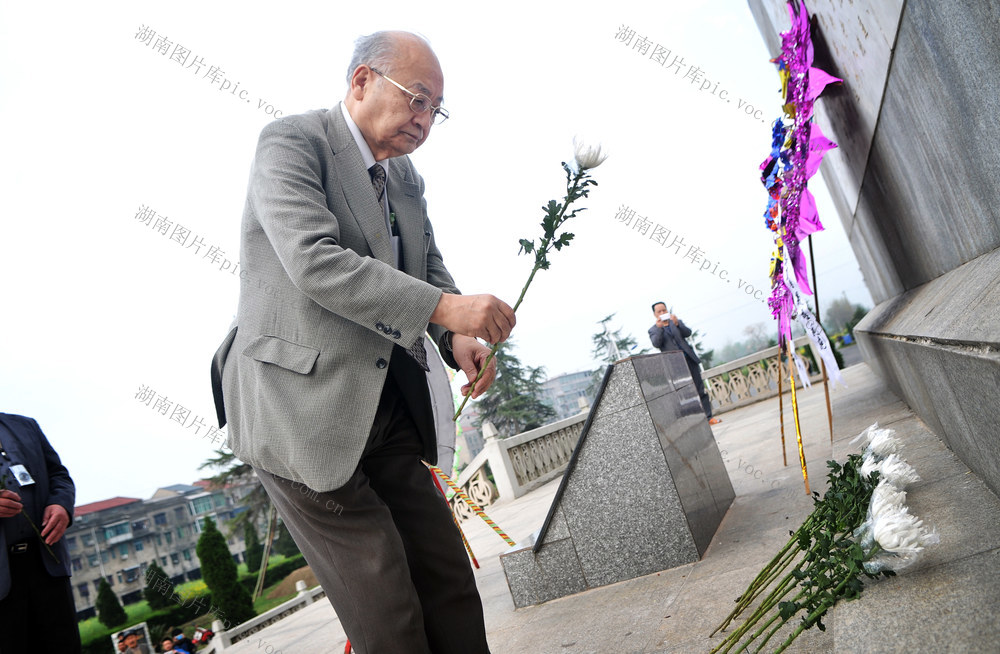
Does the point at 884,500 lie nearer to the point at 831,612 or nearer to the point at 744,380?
the point at 831,612

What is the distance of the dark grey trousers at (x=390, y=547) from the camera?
1629mm

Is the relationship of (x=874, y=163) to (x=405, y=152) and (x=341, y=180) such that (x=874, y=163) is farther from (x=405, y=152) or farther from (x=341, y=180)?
(x=341, y=180)

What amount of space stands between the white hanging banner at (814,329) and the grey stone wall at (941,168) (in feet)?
1.68

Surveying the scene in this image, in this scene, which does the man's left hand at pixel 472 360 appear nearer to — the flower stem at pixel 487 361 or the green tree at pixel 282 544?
the flower stem at pixel 487 361

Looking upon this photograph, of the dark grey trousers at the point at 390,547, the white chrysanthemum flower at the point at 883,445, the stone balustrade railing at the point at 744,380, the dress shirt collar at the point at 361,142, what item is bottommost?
the stone balustrade railing at the point at 744,380

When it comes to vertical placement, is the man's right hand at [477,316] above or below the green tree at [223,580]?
above

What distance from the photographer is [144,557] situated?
4103 centimetres

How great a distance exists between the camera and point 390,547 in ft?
5.49

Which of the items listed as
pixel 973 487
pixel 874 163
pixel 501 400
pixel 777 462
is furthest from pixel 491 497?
pixel 501 400

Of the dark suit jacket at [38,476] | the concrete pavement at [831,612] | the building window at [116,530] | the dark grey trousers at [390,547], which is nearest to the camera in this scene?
the concrete pavement at [831,612]

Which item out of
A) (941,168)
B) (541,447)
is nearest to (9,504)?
(941,168)

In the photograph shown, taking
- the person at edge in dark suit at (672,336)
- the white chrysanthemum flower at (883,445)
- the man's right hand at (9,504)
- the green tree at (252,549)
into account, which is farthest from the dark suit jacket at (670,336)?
the green tree at (252,549)

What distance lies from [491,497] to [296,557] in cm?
2921

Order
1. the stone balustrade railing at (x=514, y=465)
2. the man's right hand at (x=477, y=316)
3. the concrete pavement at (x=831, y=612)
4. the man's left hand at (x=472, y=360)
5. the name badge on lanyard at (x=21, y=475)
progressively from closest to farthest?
the concrete pavement at (x=831, y=612), the man's right hand at (x=477, y=316), the man's left hand at (x=472, y=360), the name badge on lanyard at (x=21, y=475), the stone balustrade railing at (x=514, y=465)
